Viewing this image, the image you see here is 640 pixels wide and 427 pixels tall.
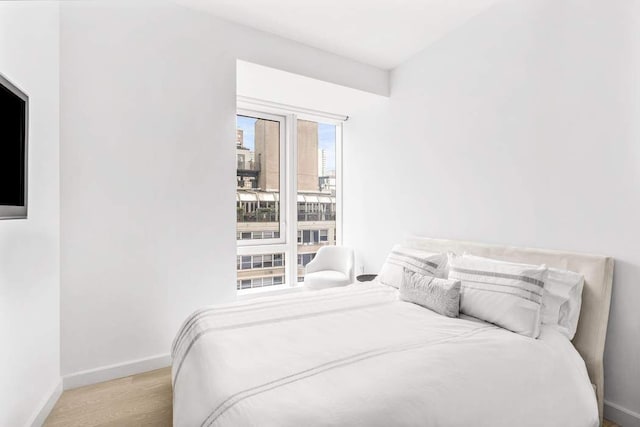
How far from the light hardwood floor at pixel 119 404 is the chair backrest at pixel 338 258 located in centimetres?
199

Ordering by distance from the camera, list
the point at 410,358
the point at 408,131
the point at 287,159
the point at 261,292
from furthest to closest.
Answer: the point at 287,159
the point at 261,292
the point at 408,131
the point at 410,358

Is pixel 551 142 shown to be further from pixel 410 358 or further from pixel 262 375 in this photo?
pixel 262 375

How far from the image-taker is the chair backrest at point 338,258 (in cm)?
376

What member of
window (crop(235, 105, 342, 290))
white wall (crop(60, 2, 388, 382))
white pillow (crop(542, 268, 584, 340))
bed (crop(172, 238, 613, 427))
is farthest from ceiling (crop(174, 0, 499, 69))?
white pillow (crop(542, 268, 584, 340))

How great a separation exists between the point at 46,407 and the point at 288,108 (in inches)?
131

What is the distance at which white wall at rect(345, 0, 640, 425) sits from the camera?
77.0 inches

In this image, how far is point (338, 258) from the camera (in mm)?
3861

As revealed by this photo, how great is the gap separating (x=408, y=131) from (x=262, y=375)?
275 centimetres

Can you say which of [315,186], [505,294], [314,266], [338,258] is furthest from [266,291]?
[505,294]

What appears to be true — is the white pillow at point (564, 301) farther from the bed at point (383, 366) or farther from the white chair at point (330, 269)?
the white chair at point (330, 269)

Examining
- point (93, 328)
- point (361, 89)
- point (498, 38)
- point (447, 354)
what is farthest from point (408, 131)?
Result: point (93, 328)

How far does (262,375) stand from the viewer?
1.35 meters

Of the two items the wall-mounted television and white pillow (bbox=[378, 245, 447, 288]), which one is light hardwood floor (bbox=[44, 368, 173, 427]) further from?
white pillow (bbox=[378, 245, 447, 288])

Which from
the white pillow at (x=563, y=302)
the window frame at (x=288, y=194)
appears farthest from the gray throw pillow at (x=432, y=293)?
the window frame at (x=288, y=194)
